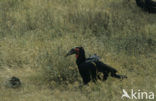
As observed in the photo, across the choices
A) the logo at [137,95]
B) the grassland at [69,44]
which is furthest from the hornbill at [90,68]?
the logo at [137,95]

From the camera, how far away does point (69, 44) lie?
304 inches

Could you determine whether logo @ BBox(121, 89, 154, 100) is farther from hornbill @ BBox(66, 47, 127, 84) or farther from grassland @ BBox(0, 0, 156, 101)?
hornbill @ BBox(66, 47, 127, 84)

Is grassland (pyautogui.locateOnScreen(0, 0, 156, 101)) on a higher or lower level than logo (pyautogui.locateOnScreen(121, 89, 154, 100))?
higher

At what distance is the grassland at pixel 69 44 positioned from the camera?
248 inches

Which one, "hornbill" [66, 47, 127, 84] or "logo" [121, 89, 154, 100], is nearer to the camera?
"logo" [121, 89, 154, 100]

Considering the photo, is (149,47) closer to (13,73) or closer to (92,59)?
(92,59)

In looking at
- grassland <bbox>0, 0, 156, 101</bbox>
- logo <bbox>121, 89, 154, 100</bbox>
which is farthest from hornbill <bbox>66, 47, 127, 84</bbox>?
logo <bbox>121, 89, 154, 100</bbox>

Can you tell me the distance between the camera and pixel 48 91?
21.1 feet

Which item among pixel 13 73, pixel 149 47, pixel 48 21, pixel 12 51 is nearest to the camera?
pixel 13 73

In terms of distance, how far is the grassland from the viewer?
629 centimetres

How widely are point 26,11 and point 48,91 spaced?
437 centimetres

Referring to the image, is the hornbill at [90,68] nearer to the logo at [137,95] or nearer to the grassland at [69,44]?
the grassland at [69,44]

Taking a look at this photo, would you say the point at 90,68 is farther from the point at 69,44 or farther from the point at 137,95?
the point at 69,44

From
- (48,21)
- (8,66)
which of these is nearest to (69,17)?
(48,21)
